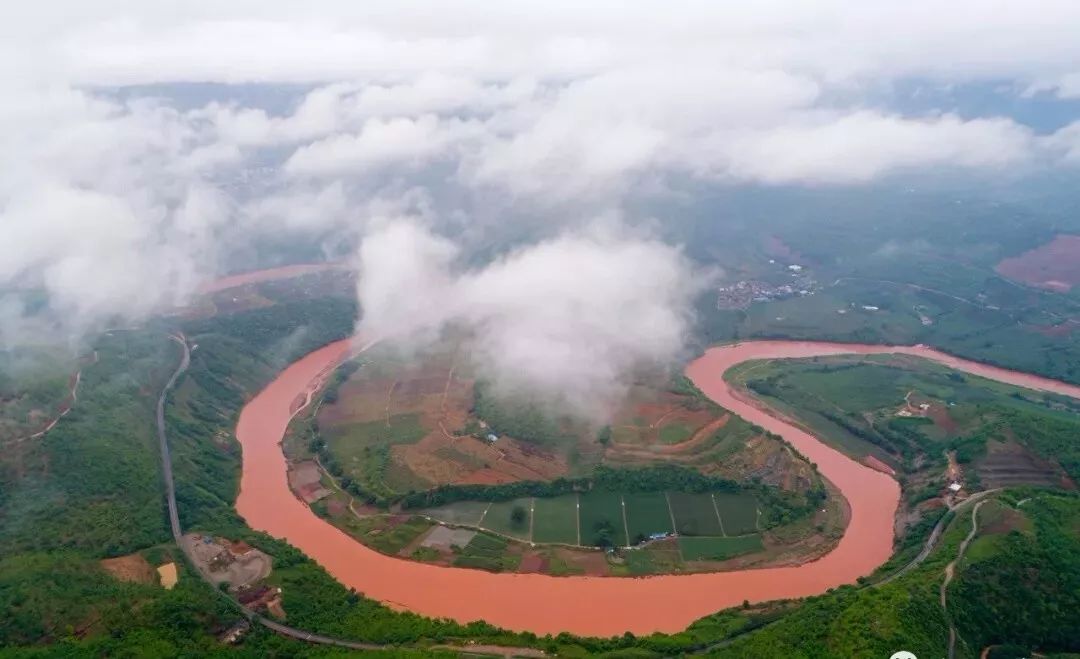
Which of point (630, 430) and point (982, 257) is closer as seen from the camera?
point (630, 430)

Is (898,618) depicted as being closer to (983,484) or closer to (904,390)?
(983,484)

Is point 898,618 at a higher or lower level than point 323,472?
higher

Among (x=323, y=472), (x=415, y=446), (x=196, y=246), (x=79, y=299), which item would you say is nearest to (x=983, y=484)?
(x=415, y=446)

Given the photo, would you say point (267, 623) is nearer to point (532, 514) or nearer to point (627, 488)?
point (532, 514)

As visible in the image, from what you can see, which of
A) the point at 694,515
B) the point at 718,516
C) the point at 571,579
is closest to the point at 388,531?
the point at 571,579

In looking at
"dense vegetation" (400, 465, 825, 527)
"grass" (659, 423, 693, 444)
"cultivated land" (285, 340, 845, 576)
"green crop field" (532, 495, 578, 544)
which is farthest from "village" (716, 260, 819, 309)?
"green crop field" (532, 495, 578, 544)

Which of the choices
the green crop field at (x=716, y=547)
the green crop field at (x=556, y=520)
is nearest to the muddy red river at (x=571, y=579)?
the green crop field at (x=716, y=547)
